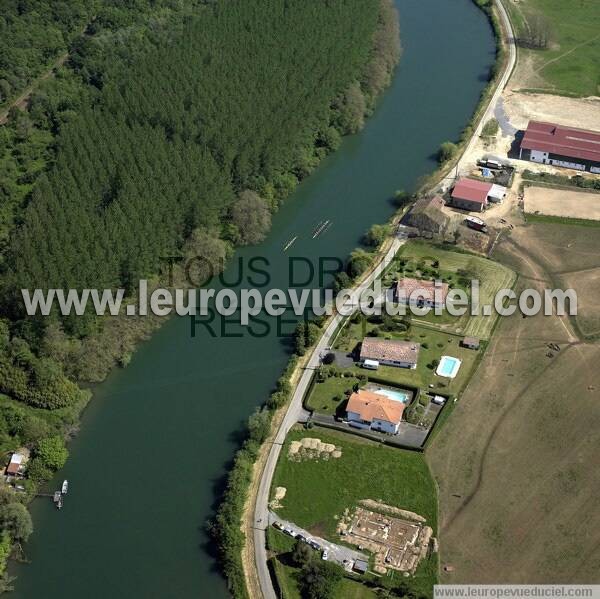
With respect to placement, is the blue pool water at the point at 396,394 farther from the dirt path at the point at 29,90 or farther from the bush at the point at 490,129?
the dirt path at the point at 29,90

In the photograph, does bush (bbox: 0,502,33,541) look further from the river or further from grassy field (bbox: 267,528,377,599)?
grassy field (bbox: 267,528,377,599)

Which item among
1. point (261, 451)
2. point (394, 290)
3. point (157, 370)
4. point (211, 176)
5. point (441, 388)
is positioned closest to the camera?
point (261, 451)

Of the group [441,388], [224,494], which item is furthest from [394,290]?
[224,494]

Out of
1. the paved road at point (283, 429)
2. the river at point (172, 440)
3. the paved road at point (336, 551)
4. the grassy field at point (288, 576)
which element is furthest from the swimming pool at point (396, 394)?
the grassy field at point (288, 576)

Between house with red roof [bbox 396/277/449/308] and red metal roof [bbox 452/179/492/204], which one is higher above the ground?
Answer: red metal roof [bbox 452/179/492/204]

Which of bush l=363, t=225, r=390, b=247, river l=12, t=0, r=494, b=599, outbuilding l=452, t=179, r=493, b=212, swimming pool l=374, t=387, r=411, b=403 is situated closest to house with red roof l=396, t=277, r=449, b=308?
bush l=363, t=225, r=390, b=247

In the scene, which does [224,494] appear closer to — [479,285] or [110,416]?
[110,416]
